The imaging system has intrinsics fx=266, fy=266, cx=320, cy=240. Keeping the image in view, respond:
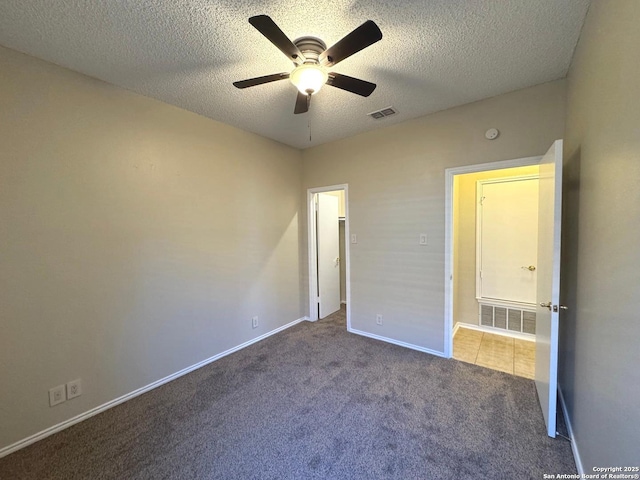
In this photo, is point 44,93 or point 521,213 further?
point 521,213

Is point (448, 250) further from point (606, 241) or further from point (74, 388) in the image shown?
point (74, 388)

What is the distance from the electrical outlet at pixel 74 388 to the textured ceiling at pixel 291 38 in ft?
7.60

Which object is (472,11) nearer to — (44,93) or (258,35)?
(258,35)

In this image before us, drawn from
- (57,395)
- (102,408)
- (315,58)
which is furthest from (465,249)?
(57,395)

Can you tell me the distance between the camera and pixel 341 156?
3588 millimetres

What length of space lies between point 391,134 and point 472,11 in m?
1.65

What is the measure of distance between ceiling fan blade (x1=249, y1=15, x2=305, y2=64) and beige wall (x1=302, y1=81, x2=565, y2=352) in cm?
188

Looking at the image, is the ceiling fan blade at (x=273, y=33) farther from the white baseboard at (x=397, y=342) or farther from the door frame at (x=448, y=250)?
the white baseboard at (x=397, y=342)

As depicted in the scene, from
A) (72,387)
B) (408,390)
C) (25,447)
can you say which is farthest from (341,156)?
(25,447)

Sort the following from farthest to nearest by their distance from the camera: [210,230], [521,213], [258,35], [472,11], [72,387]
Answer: [521,213] < [210,230] < [72,387] < [258,35] < [472,11]

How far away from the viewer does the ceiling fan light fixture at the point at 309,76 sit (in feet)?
5.17

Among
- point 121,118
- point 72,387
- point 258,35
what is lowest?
point 72,387

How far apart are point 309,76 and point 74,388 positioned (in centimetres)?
277

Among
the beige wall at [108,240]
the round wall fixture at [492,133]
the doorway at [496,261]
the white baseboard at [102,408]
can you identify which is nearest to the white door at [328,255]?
the beige wall at [108,240]
